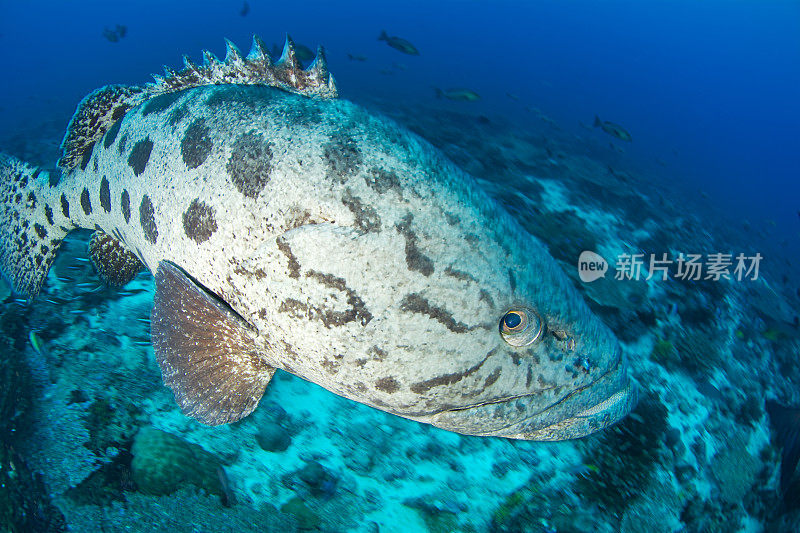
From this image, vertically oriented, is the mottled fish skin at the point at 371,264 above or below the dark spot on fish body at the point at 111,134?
below

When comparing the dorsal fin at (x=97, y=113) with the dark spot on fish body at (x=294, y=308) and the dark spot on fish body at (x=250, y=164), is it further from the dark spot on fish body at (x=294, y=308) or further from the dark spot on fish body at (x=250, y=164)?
the dark spot on fish body at (x=294, y=308)

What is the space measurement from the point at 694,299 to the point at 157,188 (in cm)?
693

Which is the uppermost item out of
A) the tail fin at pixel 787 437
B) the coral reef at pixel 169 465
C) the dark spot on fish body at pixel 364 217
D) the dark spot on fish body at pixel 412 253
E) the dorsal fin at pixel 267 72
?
the dorsal fin at pixel 267 72

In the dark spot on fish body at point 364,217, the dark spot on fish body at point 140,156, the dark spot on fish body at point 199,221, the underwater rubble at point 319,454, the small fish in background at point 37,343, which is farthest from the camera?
the small fish in background at point 37,343

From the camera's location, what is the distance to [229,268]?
5.64 feet

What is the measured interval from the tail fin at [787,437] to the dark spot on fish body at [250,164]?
18.9 ft

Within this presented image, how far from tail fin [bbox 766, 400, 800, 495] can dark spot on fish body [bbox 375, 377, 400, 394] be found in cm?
493

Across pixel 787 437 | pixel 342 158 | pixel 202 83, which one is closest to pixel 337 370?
pixel 342 158

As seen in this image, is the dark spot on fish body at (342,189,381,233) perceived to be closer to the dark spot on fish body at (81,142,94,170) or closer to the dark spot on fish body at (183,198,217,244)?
the dark spot on fish body at (183,198,217,244)

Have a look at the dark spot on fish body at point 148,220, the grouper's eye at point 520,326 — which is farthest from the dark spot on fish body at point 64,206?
the grouper's eye at point 520,326

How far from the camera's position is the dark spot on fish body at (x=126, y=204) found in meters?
2.22

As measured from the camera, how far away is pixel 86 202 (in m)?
2.67

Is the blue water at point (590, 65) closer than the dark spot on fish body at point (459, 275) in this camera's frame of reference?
No

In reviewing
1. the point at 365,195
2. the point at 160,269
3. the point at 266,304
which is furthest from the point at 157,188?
the point at 365,195
